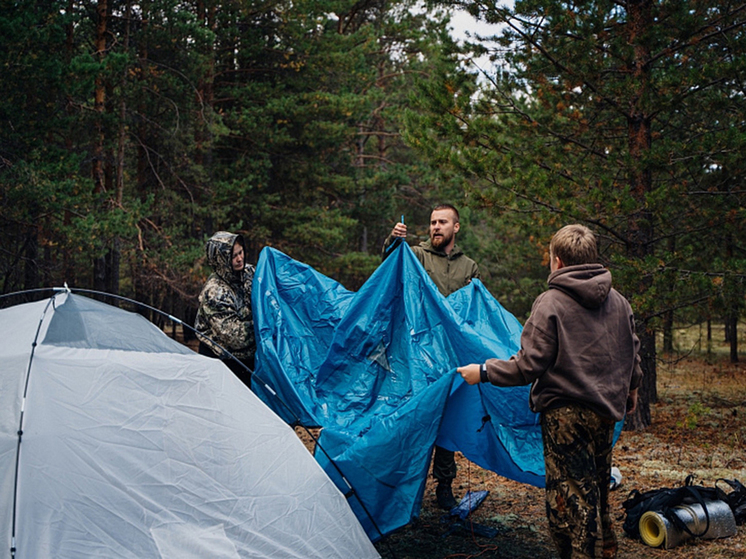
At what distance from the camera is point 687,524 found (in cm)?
390

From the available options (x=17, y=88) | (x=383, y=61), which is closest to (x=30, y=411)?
(x=17, y=88)

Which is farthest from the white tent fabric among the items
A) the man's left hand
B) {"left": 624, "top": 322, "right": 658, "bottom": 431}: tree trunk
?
{"left": 624, "top": 322, "right": 658, "bottom": 431}: tree trunk

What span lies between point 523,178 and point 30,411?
523cm

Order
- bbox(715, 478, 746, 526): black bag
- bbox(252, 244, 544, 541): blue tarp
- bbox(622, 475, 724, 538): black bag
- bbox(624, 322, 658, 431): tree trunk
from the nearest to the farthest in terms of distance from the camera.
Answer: bbox(252, 244, 544, 541): blue tarp → bbox(622, 475, 724, 538): black bag → bbox(715, 478, 746, 526): black bag → bbox(624, 322, 658, 431): tree trunk

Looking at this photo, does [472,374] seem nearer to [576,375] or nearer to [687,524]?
[576,375]

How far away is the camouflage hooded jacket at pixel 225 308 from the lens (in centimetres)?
434

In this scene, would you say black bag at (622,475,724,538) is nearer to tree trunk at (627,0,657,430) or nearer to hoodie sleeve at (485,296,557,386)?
hoodie sleeve at (485,296,557,386)

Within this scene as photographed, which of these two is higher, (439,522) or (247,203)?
(247,203)

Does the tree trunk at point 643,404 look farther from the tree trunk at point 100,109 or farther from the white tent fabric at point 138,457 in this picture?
the tree trunk at point 100,109

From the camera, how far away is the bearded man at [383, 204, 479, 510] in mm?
4367

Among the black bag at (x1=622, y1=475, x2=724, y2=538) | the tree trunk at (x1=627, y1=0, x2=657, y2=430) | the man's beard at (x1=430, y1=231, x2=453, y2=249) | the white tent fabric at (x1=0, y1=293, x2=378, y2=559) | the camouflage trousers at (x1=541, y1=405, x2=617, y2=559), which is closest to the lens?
the white tent fabric at (x1=0, y1=293, x2=378, y2=559)

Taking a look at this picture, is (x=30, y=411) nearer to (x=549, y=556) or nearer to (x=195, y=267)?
(x=549, y=556)

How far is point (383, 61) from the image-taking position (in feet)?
67.9

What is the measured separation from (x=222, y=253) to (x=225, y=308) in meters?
0.40
